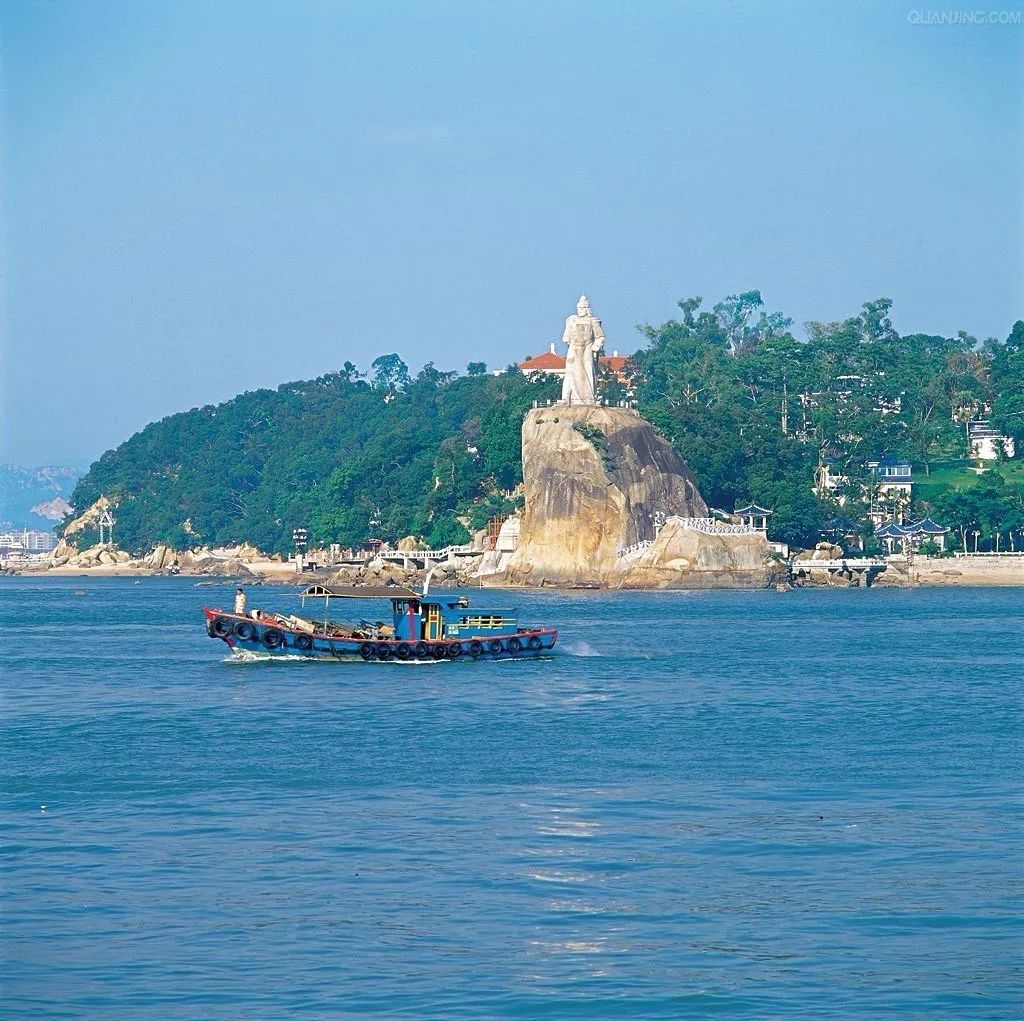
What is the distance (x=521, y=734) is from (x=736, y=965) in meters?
18.6

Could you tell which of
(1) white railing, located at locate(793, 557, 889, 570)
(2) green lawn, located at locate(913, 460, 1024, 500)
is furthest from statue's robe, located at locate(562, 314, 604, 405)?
(2) green lawn, located at locate(913, 460, 1024, 500)

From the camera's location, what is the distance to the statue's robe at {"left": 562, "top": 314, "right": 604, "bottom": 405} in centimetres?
13012

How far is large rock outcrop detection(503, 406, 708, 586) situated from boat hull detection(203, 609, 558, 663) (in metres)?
63.9

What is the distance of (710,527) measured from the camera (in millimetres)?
116750

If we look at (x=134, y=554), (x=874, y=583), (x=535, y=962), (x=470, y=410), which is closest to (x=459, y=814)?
(x=535, y=962)

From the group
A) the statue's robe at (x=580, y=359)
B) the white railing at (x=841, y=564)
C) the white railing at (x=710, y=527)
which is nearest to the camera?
the white railing at (x=710, y=527)

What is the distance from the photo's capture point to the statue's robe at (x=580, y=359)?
13012cm

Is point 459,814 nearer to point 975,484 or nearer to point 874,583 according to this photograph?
point 874,583

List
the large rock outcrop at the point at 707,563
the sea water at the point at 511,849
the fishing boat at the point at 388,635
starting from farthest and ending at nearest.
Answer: the large rock outcrop at the point at 707,563
the fishing boat at the point at 388,635
the sea water at the point at 511,849

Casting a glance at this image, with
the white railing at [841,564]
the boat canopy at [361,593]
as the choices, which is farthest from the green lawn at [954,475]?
the boat canopy at [361,593]

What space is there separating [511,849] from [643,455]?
9966 centimetres

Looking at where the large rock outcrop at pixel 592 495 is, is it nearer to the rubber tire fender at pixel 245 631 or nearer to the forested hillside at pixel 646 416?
the forested hillside at pixel 646 416

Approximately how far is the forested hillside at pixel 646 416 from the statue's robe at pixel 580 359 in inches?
254

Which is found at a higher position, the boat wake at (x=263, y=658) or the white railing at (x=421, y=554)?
the white railing at (x=421, y=554)
